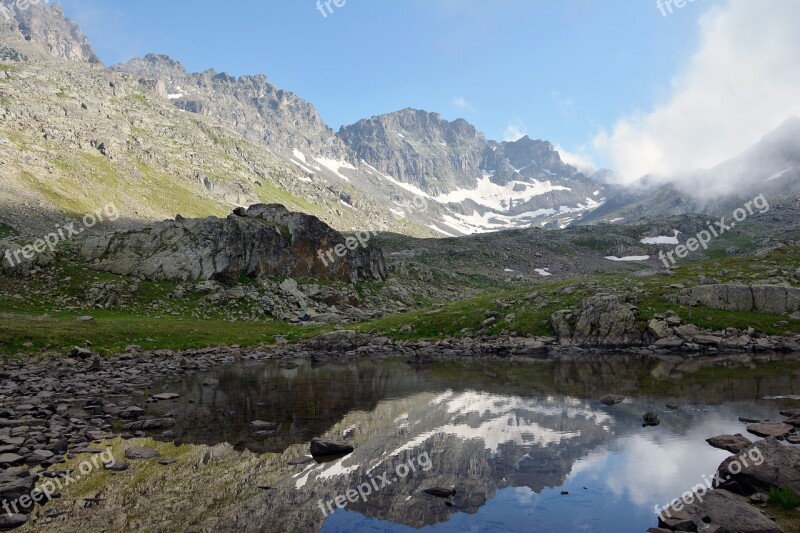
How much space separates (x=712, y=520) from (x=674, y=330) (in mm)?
45117

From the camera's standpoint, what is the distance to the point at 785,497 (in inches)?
497

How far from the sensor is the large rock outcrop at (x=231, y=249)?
2825 inches

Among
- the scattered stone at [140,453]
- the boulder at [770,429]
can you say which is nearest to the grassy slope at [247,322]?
the scattered stone at [140,453]

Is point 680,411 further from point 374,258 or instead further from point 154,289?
point 374,258

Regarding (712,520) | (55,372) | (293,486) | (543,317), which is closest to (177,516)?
(293,486)

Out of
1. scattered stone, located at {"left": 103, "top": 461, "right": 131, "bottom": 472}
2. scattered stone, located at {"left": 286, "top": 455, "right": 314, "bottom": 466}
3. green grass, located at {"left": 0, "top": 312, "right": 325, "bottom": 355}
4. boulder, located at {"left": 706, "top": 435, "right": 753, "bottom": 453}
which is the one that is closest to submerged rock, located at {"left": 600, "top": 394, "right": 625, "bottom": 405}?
boulder, located at {"left": 706, "top": 435, "right": 753, "bottom": 453}

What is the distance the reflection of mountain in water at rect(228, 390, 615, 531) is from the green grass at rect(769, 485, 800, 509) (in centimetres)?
607

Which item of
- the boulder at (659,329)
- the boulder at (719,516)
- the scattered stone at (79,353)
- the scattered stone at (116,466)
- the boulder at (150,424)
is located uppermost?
the scattered stone at (79,353)

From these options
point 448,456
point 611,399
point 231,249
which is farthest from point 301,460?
point 231,249

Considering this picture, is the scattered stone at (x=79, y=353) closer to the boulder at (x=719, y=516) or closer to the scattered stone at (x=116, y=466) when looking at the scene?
the scattered stone at (x=116, y=466)

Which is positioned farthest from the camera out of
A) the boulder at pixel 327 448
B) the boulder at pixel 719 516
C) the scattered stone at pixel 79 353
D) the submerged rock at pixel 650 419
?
the scattered stone at pixel 79 353

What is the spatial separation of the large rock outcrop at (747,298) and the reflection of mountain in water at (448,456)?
3799 centimetres

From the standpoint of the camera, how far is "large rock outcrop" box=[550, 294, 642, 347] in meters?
52.0

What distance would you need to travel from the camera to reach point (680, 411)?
977 inches
